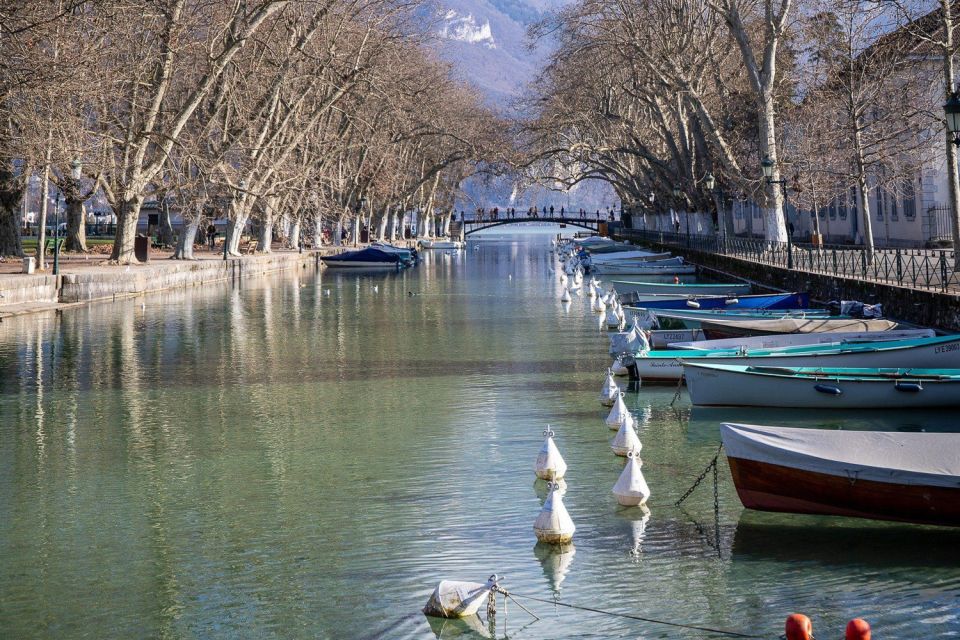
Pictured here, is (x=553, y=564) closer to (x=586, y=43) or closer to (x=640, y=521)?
(x=640, y=521)

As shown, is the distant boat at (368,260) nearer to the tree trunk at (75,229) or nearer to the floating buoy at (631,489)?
the tree trunk at (75,229)

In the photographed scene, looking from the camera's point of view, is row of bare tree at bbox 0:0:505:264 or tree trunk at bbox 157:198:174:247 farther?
tree trunk at bbox 157:198:174:247

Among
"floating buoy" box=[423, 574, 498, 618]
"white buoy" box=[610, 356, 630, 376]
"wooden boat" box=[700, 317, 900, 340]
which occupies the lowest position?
"floating buoy" box=[423, 574, 498, 618]

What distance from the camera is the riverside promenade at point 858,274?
24797 mm

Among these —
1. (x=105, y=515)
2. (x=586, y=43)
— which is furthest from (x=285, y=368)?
(x=586, y=43)

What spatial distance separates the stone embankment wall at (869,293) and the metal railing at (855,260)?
0.39 meters

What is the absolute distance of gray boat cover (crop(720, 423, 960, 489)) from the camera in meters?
10.9

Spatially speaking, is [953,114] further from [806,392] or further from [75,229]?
[75,229]

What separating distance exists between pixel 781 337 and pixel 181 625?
14.0 meters

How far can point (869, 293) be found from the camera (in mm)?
28453

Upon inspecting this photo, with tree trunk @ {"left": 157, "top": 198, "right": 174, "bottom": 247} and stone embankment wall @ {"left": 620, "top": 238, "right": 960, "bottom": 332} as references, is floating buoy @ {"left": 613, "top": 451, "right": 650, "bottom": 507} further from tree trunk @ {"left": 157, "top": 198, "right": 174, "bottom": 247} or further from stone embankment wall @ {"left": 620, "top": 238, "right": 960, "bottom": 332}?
tree trunk @ {"left": 157, "top": 198, "right": 174, "bottom": 247}

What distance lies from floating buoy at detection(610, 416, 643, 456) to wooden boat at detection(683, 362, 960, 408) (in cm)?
314

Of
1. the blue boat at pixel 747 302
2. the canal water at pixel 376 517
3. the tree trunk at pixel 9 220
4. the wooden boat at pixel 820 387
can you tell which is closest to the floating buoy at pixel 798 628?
the canal water at pixel 376 517

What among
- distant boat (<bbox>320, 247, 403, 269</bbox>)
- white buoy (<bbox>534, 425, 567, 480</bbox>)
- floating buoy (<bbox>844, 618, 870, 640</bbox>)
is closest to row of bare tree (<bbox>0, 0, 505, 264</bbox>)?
distant boat (<bbox>320, 247, 403, 269</bbox>)
